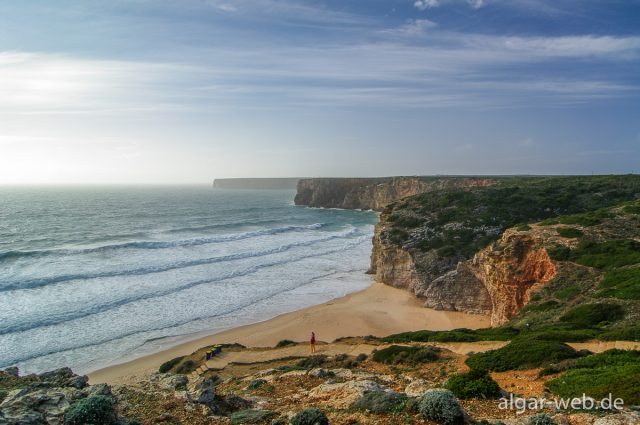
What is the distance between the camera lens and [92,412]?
8.91m

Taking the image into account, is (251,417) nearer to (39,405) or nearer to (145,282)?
(39,405)

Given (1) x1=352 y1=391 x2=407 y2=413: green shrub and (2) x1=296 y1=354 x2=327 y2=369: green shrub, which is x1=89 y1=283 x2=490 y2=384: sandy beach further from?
(1) x1=352 y1=391 x2=407 y2=413: green shrub

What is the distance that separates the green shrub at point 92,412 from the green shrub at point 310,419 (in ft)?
13.2

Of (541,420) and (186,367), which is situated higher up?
(541,420)

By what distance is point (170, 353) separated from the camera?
26.4m

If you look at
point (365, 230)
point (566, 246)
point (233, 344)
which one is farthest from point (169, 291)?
point (365, 230)

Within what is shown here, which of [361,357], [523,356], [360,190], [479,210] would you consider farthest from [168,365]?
[360,190]

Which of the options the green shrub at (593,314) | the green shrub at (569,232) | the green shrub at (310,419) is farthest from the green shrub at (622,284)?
the green shrub at (310,419)

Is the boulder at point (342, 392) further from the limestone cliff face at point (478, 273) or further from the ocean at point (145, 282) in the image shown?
the limestone cliff face at point (478, 273)

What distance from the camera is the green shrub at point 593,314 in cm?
2009

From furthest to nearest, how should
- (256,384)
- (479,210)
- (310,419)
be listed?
(479,210), (256,384), (310,419)

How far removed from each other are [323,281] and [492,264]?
19148 mm

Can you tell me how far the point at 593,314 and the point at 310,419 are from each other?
17.6 meters

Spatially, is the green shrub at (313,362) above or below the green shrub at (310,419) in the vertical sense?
below
